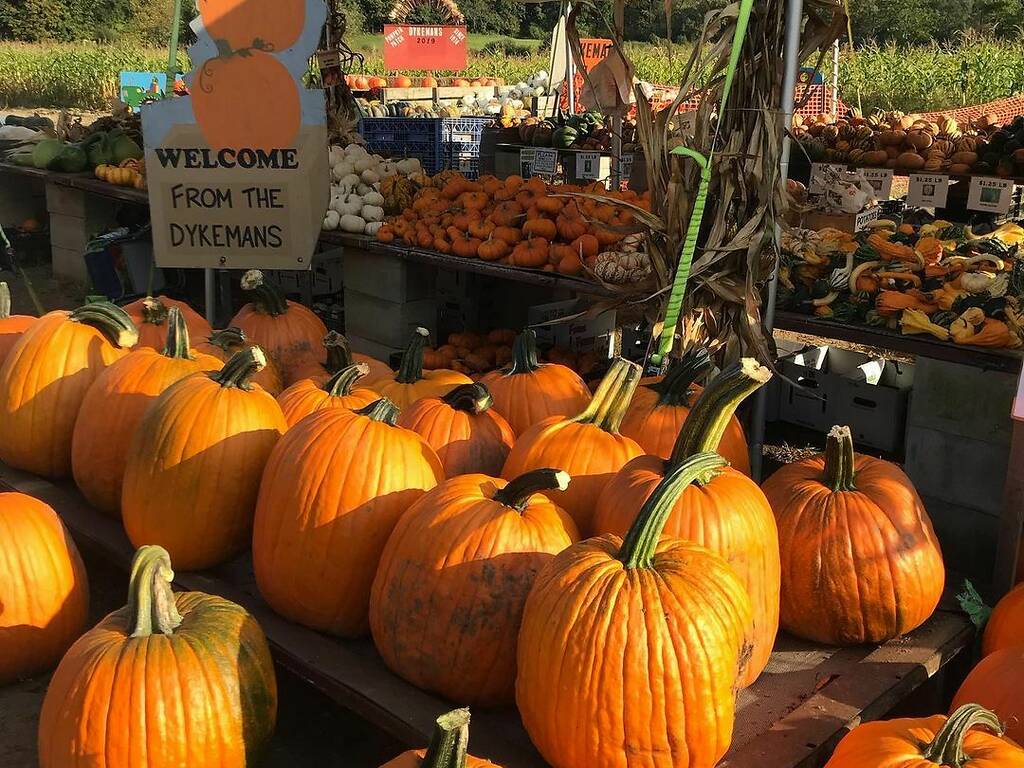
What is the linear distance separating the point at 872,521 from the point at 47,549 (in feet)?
7.16

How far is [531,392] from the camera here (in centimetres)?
302

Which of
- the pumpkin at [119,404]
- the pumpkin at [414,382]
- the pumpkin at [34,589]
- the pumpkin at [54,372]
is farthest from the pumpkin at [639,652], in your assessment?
the pumpkin at [54,372]

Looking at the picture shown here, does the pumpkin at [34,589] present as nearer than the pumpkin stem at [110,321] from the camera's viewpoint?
Yes

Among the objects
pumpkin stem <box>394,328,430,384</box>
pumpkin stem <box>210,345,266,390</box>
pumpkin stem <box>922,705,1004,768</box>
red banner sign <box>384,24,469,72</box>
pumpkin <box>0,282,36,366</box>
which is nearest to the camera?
pumpkin stem <box>922,705,1004,768</box>

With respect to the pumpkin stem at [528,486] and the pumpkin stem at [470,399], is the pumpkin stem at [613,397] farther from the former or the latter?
the pumpkin stem at [528,486]

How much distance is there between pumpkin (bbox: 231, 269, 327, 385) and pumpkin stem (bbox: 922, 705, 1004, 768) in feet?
8.40

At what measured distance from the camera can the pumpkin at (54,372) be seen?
125 inches

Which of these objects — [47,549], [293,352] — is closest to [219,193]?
[293,352]

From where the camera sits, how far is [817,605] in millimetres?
2416

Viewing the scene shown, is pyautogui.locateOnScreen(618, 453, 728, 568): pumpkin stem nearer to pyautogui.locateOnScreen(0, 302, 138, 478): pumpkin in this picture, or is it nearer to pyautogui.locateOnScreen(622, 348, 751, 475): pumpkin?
pyautogui.locateOnScreen(622, 348, 751, 475): pumpkin

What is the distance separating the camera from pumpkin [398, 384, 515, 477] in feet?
8.83

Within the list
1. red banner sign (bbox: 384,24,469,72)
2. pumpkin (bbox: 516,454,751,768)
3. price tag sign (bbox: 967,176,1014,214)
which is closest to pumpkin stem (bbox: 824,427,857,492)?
pumpkin (bbox: 516,454,751,768)

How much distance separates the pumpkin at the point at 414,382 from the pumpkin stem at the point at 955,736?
→ 1.69 meters

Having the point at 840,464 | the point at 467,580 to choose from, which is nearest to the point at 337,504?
the point at 467,580
